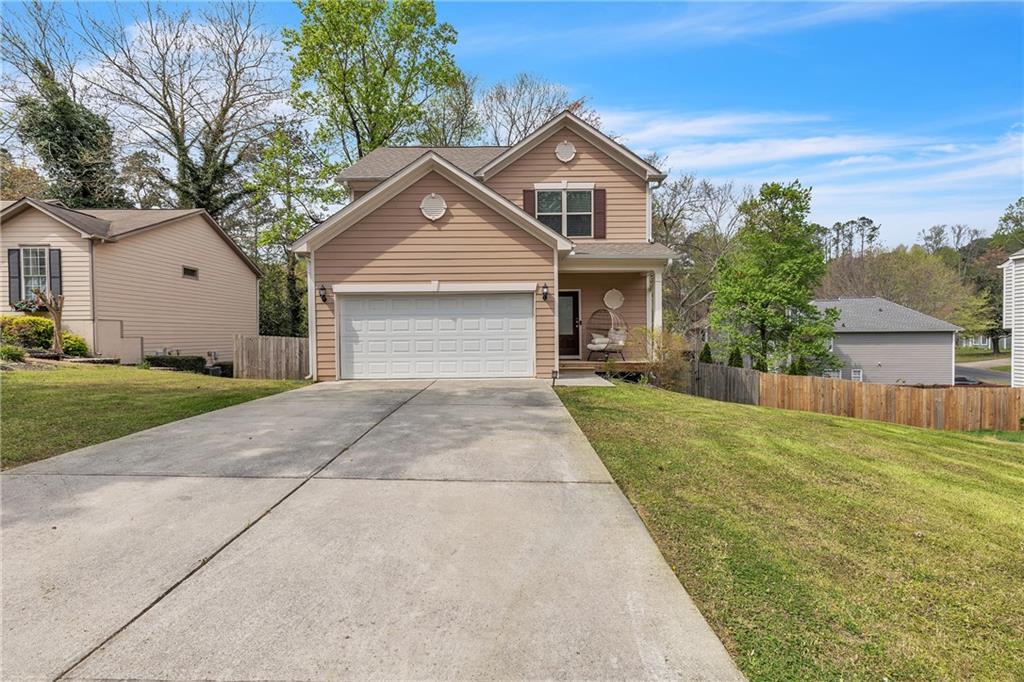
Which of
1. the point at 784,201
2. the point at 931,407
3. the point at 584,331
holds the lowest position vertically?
the point at 931,407

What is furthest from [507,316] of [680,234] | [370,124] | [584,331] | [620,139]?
[680,234]

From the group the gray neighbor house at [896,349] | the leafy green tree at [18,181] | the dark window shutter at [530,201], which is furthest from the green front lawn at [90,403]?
the gray neighbor house at [896,349]

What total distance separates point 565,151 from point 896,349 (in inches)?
856

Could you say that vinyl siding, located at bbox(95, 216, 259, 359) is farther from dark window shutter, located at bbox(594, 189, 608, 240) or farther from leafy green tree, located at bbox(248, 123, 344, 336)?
dark window shutter, located at bbox(594, 189, 608, 240)

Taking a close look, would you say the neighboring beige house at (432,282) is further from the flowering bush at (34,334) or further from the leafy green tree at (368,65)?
the leafy green tree at (368,65)

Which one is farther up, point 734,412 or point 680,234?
point 680,234

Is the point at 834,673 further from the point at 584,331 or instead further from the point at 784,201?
the point at 784,201

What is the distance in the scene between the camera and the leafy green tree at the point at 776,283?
15.4 meters

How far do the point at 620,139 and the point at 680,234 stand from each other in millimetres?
6639

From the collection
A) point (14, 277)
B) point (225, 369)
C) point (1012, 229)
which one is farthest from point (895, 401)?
point (1012, 229)

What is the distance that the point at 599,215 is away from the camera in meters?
13.9

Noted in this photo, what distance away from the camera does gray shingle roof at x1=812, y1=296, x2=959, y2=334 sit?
24.5 metres

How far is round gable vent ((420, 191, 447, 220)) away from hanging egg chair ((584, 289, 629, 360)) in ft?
16.4

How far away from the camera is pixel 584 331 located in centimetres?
1406
